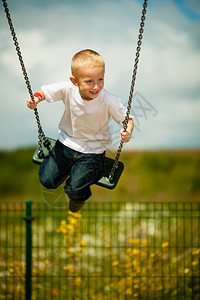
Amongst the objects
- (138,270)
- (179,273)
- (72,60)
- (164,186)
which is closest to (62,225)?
(138,270)

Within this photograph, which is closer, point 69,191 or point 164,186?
point 69,191

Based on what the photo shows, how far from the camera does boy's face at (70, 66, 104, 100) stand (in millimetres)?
2047

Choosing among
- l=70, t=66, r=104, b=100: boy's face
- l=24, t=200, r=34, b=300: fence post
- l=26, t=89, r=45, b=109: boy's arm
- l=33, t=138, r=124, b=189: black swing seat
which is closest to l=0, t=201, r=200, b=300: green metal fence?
l=24, t=200, r=34, b=300: fence post

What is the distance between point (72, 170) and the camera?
2.34 meters

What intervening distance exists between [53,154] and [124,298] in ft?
14.4

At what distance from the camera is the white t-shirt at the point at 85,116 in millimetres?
2320

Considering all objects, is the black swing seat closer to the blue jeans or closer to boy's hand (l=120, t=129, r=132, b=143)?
the blue jeans

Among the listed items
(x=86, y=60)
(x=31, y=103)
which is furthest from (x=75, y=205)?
(x=86, y=60)

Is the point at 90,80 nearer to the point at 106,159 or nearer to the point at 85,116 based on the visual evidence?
the point at 85,116

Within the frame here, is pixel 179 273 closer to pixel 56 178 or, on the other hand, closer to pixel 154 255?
pixel 154 255

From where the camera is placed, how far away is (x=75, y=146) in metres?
2.36

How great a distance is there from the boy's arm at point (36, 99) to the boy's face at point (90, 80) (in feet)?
1.04

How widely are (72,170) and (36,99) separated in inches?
19.9

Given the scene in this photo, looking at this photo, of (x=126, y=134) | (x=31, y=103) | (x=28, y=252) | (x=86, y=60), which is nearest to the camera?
(x=86, y=60)
